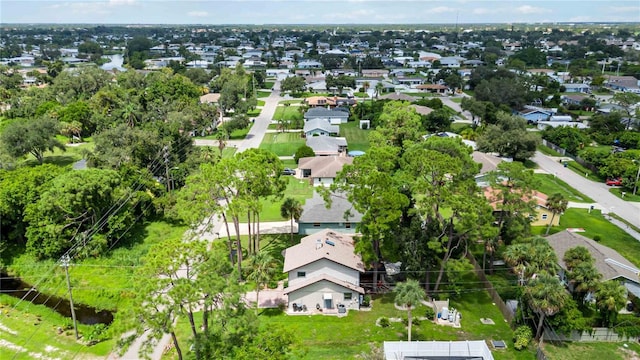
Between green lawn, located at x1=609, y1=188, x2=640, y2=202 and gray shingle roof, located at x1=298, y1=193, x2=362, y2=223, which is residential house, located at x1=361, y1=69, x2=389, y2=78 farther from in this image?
gray shingle roof, located at x1=298, y1=193, x2=362, y2=223

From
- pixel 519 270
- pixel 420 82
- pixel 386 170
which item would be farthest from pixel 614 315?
pixel 420 82

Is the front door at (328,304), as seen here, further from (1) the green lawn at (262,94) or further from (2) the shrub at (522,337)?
(1) the green lawn at (262,94)

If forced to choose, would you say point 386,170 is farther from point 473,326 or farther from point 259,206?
point 473,326

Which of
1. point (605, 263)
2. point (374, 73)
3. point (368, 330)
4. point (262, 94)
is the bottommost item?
point (368, 330)

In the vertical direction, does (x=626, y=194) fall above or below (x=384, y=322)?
above

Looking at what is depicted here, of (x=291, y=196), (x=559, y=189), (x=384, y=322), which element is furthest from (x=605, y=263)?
(x=291, y=196)

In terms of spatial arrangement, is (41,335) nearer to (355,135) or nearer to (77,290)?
(77,290)

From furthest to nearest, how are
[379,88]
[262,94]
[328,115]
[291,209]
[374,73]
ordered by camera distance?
[374,73] → [262,94] → [379,88] → [328,115] → [291,209]

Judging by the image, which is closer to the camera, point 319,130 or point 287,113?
point 319,130
